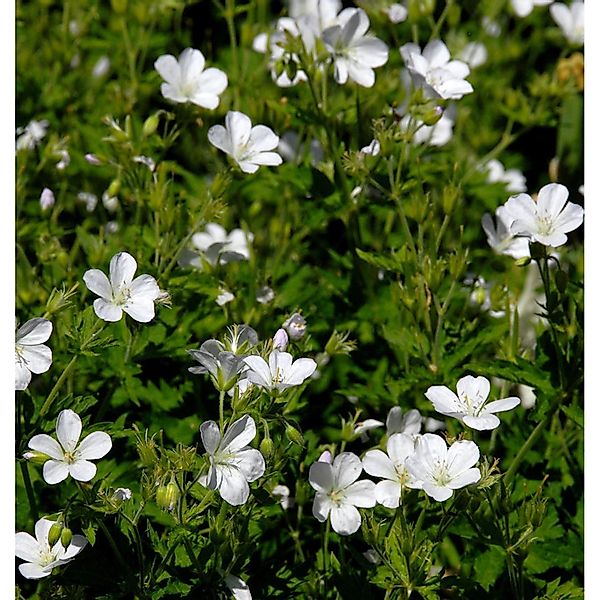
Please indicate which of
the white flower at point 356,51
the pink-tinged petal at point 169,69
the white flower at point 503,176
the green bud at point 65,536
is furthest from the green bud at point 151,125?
the white flower at point 503,176

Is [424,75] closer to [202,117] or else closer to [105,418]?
[202,117]

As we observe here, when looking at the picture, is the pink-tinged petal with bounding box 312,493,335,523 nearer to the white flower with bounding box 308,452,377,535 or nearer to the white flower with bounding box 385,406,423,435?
the white flower with bounding box 308,452,377,535

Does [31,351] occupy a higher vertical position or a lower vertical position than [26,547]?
higher

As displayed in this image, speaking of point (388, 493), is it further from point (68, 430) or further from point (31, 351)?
point (31, 351)

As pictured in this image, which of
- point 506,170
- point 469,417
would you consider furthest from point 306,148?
point 469,417

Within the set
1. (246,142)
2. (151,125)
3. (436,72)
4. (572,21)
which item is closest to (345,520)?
(246,142)

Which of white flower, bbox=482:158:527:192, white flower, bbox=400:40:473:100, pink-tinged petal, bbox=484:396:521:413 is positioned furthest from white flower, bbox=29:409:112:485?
white flower, bbox=482:158:527:192
